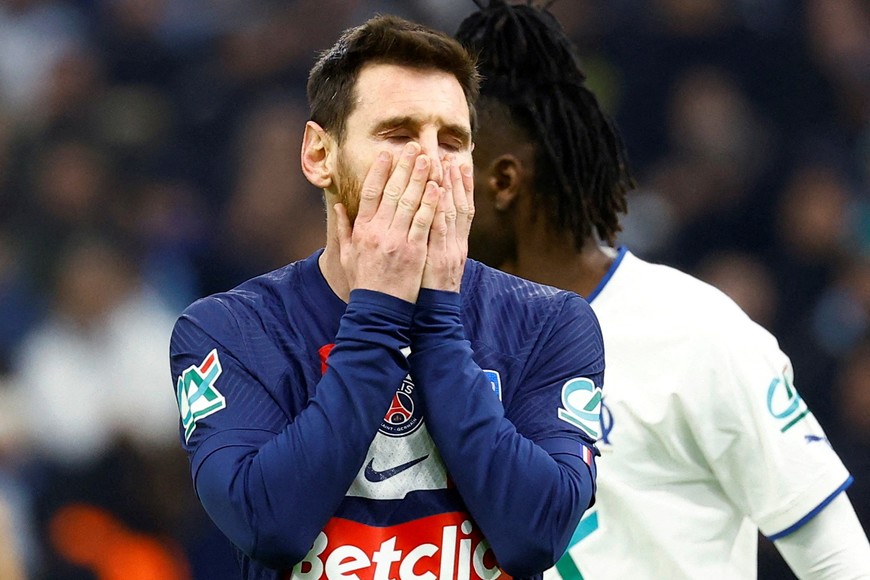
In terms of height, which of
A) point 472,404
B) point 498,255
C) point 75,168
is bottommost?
point 472,404

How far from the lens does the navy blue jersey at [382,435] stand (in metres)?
1.84

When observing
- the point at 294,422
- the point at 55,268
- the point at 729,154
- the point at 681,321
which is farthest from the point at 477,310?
the point at 729,154

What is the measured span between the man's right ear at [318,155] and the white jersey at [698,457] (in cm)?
105

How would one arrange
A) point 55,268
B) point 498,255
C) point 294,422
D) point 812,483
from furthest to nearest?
point 55,268 < point 498,255 < point 812,483 < point 294,422

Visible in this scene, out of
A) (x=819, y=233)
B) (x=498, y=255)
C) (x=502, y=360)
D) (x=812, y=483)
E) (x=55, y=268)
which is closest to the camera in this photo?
(x=502, y=360)

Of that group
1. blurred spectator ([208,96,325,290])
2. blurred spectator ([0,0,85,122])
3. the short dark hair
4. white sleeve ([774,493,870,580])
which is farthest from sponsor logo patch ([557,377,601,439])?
blurred spectator ([0,0,85,122])

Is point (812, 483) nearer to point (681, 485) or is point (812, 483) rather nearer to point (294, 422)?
point (681, 485)

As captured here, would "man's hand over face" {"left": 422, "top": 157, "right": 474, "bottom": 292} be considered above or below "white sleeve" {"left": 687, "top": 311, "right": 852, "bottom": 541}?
above

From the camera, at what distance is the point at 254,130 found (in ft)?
16.8

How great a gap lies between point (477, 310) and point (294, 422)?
40cm

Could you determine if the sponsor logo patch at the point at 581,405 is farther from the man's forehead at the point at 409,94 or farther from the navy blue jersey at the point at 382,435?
the man's forehead at the point at 409,94

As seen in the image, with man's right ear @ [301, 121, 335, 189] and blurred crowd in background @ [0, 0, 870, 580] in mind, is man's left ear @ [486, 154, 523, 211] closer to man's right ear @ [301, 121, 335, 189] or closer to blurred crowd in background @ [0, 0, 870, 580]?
man's right ear @ [301, 121, 335, 189]

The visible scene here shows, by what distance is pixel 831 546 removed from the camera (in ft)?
9.15

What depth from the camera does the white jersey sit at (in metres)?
2.83
